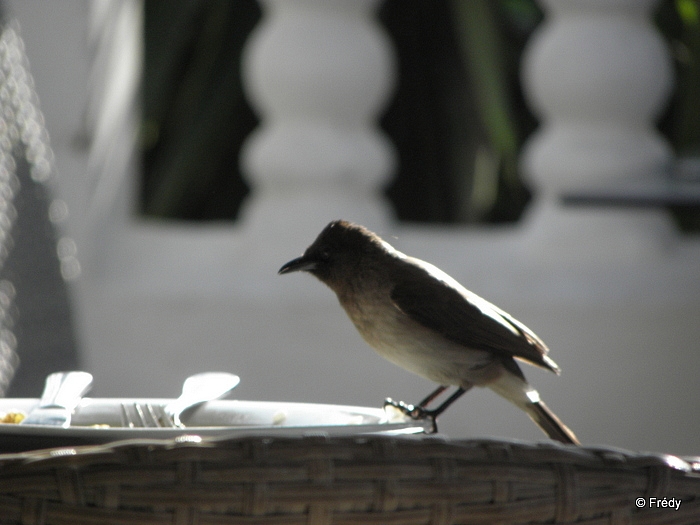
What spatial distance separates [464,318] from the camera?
170cm

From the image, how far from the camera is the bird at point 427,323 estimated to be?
167 centimetres

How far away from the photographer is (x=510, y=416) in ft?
11.2

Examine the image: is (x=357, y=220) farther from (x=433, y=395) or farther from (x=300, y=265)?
(x=433, y=395)

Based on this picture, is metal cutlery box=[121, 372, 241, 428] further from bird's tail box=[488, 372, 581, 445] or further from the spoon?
bird's tail box=[488, 372, 581, 445]

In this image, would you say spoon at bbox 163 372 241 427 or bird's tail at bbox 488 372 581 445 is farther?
bird's tail at bbox 488 372 581 445

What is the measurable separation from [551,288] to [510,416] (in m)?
0.45

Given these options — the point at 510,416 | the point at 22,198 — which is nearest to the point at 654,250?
the point at 510,416

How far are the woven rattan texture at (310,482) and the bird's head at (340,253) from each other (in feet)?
3.31

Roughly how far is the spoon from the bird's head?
24.0 inches

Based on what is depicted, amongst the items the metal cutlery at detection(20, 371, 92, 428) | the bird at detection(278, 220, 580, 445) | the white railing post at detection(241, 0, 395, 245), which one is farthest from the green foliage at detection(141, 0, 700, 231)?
the metal cutlery at detection(20, 371, 92, 428)

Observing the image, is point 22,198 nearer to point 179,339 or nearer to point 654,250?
point 179,339

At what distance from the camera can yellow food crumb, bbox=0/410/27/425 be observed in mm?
1100

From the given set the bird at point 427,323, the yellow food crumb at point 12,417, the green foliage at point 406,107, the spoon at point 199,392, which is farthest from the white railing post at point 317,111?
the yellow food crumb at point 12,417

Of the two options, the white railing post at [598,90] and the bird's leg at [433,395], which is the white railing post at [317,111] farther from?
the bird's leg at [433,395]
